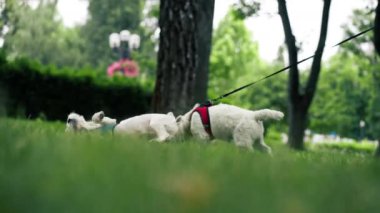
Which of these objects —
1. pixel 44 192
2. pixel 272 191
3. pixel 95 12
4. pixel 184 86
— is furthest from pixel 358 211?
pixel 95 12

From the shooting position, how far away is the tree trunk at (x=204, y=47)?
10984 mm

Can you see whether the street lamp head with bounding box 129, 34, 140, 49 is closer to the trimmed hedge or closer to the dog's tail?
the trimmed hedge

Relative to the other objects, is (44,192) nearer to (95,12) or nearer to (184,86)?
(184,86)

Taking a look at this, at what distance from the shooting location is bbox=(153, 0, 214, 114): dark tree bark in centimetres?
805

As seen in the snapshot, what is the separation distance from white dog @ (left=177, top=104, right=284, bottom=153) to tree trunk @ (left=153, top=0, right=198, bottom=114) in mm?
3014

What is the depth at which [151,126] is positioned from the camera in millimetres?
5113

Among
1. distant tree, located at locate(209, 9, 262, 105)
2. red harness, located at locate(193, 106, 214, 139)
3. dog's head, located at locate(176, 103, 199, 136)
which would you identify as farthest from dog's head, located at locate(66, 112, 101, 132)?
distant tree, located at locate(209, 9, 262, 105)

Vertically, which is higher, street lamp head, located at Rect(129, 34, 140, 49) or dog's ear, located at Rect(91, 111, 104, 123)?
street lamp head, located at Rect(129, 34, 140, 49)

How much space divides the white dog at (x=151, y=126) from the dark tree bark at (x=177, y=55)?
2.76m

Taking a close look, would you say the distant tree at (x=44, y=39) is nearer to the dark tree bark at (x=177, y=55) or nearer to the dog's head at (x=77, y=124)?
the dark tree bark at (x=177, y=55)

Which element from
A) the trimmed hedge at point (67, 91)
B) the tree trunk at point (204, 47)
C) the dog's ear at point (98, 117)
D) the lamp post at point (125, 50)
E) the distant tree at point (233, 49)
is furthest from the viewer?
the distant tree at point (233, 49)

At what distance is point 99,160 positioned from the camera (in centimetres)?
188

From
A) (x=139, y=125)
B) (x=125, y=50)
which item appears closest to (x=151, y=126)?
(x=139, y=125)

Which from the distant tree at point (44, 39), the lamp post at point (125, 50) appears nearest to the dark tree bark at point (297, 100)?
the lamp post at point (125, 50)
